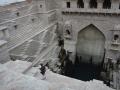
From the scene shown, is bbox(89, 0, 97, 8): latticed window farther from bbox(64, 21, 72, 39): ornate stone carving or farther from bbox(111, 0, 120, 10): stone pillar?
bbox(64, 21, 72, 39): ornate stone carving

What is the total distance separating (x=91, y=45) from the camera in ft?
41.7

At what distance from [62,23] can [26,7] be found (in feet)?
13.6

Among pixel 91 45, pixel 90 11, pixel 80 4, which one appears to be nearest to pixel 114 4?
pixel 90 11

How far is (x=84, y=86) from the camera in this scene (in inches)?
209

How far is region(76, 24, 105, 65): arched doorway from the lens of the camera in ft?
40.0

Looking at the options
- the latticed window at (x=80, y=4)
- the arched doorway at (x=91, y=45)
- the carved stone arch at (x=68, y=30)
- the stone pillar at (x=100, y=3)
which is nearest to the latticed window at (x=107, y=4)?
the stone pillar at (x=100, y=3)

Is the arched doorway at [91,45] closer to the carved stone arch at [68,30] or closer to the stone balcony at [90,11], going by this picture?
the carved stone arch at [68,30]

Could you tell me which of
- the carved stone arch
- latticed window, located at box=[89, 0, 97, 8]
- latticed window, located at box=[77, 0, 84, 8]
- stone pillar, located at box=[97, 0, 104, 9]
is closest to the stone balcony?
stone pillar, located at box=[97, 0, 104, 9]

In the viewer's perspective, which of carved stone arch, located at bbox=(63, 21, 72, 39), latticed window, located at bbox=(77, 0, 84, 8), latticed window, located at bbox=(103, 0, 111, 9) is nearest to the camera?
latticed window, located at bbox=(103, 0, 111, 9)

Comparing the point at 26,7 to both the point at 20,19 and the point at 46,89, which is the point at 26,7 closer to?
the point at 20,19

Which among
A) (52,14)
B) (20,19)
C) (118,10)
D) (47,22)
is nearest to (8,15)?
(20,19)

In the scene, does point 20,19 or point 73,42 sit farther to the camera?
point 73,42

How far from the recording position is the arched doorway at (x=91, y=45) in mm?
12203

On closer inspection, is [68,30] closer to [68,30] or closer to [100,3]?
[68,30]
